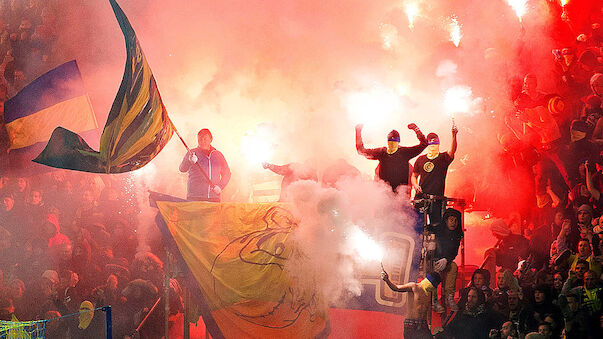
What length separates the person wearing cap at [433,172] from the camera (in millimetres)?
6875

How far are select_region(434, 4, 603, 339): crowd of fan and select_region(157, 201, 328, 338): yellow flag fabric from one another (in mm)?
1609

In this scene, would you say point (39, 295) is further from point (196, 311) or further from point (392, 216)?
point (392, 216)

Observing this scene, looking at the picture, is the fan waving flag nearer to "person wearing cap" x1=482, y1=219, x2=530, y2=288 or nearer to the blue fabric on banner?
the blue fabric on banner

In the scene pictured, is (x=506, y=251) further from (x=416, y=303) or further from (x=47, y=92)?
(x=47, y=92)

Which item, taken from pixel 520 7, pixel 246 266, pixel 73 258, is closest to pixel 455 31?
pixel 520 7

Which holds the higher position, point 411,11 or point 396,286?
point 411,11

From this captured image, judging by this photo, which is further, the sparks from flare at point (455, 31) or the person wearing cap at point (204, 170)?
the sparks from flare at point (455, 31)

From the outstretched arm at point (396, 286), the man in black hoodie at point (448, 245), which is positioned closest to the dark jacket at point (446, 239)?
the man in black hoodie at point (448, 245)

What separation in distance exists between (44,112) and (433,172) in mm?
6359

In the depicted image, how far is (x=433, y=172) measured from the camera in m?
6.99

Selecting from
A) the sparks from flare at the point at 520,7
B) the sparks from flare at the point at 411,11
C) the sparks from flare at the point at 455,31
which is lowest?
the sparks from flare at the point at 455,31

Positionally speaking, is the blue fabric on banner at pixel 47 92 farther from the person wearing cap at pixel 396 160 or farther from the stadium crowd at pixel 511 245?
the person wearing cap at pixel 396 160

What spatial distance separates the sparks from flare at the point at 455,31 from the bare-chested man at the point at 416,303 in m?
3.60

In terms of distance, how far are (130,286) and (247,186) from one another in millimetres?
3059
